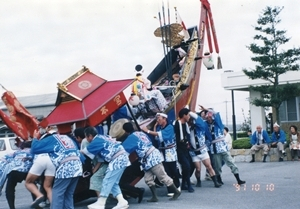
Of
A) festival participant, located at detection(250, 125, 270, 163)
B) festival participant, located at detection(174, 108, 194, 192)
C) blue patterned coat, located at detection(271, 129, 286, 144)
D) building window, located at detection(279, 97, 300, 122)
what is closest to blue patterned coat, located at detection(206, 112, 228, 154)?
festival participant, located at detection(174, 108, 194, 192)

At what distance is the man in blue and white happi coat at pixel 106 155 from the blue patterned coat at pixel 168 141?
1.52 meters

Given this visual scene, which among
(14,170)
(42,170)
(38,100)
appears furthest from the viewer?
(38,100)

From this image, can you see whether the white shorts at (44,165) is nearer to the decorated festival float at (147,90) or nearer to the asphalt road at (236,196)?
the decorated festival float at (147,90)

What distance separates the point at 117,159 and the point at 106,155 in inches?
7.1

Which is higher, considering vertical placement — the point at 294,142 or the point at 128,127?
the point at 128,127

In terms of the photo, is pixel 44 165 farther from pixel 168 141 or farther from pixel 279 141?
pixel 279 141

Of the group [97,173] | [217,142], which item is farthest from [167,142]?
[97,173]

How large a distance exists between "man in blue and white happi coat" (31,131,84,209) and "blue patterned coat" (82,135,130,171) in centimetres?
40

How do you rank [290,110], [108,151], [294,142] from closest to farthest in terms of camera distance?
[108,151] < [294,142] < [290,110]

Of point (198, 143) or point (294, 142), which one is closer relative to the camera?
point (198, 143)

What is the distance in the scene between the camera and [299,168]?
45.3ft

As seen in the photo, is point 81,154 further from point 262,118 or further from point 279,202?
point 262,118

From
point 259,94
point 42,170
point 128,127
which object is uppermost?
point 259,94

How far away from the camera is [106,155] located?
7715 millimetres
